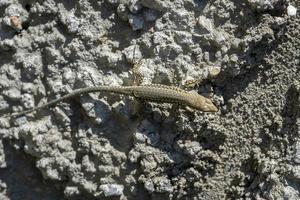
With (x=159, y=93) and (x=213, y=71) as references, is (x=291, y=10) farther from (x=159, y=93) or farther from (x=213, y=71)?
(x=159, y=93)

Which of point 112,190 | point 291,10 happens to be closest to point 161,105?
point 112,190

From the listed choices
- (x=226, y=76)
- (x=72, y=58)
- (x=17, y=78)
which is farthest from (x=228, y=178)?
(x=17, y=78)

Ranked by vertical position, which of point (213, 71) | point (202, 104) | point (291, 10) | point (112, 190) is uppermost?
point (291, 10)

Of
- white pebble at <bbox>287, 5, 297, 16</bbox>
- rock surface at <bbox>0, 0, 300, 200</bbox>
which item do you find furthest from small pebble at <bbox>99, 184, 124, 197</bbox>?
white pebble at <bbox>287, 5, 297, 16</bbox>

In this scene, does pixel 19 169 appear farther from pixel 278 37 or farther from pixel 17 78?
pixel 278 37

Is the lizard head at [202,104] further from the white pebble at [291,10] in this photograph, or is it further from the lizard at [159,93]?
the white pebble at [291,10]

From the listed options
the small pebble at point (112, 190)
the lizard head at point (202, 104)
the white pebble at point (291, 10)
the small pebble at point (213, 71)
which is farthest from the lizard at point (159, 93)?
the white pebble at point (291, 10)

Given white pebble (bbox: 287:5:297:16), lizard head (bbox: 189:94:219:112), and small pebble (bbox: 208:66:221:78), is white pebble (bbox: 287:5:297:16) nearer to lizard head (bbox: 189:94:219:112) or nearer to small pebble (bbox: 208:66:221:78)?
small pebble (bbox: 208:66:221:78)

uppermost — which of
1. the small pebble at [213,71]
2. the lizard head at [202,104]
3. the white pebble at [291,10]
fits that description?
the white pebble at [291,10]
